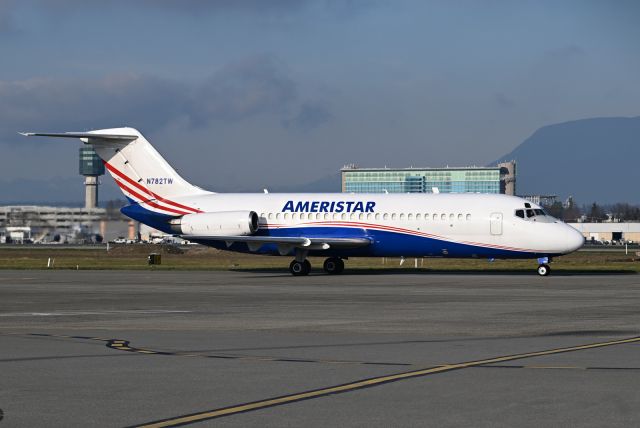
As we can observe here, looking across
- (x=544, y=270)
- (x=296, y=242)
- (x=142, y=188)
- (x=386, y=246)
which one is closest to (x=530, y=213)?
(x=544, y=270)

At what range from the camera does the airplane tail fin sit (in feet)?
174

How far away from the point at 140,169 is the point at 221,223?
6.55 m

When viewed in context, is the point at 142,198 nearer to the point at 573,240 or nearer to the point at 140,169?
the point at 140,169

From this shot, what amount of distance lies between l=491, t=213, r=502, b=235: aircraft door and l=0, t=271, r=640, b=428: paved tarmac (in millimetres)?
15104

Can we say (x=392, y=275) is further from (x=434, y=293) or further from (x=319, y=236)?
(x=434, y=293)

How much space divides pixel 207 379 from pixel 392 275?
34.9m

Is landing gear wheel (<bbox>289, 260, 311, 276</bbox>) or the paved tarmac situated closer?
the paved tarmac

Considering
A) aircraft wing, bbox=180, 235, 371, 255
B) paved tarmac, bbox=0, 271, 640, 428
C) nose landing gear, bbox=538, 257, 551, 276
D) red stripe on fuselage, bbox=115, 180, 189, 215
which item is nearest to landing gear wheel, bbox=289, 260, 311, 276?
aircraft wing, bbox=180, 235, 371, 255

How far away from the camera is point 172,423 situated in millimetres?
10250

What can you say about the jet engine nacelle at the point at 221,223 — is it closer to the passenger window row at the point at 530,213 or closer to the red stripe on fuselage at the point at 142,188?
the red stripe on fuselage at the point at 142,188

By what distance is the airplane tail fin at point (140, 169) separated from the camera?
53062mm

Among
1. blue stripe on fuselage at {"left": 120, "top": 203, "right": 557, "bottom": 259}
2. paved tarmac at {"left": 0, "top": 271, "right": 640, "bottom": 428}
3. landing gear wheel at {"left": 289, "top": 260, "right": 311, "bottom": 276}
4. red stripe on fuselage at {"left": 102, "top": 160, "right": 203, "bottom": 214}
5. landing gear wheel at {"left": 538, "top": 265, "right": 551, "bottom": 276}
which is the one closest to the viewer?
paved tarmac at {"left": 0, "top": 271, "right": 640, "bottom": 428}

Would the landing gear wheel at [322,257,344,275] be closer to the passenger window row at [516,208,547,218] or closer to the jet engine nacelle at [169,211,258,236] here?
the jet engine nacelle at [169,211,258,236]

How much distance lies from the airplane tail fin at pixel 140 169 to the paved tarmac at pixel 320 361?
22.1 m
